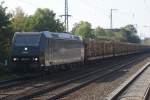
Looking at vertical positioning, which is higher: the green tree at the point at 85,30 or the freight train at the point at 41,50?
the green tree at the point at 85,30

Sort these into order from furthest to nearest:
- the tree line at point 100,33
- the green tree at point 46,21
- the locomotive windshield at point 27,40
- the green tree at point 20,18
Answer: the tree line at point 100,33 < the green tree at point 46,21 < the green tree at point 20,18 < the locomotive windshield at point 27,40

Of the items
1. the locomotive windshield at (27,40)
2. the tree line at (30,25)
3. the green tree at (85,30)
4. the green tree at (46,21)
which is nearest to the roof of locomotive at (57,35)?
the locomotive windshield at (27,40)

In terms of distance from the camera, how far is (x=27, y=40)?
90.8ft

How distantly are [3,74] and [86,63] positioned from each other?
1907 cm

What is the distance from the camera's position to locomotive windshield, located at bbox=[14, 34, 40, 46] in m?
27.4

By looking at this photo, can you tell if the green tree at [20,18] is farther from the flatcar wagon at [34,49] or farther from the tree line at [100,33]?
the flatcar wagon at [34,49]

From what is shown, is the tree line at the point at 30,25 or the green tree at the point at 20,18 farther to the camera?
the green tree at the point at 20,18

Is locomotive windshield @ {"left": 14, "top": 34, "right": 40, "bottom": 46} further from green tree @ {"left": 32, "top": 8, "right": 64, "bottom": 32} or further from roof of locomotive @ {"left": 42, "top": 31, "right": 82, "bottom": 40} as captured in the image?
green tree @ {"left": 32, "top": 8, "right": 64, "bottom": 32}

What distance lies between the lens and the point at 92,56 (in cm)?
5012

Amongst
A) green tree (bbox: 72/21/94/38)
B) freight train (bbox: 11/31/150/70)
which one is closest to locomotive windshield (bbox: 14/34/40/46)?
freight train (bbox: 11/31/150/70)

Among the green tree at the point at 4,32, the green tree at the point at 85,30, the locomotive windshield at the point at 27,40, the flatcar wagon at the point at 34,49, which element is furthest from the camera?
the green tree at the point at 85,30

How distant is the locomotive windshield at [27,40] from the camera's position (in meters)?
27.4

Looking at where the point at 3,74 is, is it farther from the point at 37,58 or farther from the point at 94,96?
the point at 94,96

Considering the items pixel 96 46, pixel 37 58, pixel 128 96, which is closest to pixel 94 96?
pixel 128 96
